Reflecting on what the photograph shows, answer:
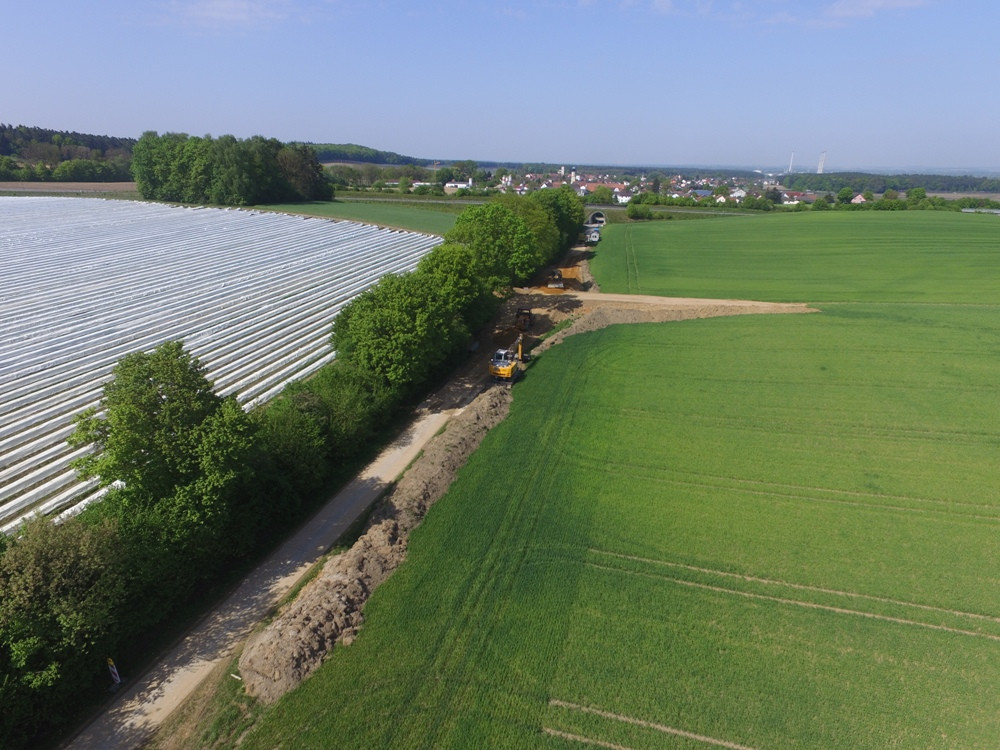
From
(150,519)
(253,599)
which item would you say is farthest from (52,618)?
(253,599)

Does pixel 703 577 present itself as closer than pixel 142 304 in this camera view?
Yes

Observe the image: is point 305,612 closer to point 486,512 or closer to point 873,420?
point 486,512

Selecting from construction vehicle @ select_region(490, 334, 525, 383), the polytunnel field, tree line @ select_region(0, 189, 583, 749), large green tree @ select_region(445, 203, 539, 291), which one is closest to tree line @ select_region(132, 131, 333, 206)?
the polytunnel field

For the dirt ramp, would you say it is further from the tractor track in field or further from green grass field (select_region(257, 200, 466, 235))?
green grass field (select_region(257, 200, 466, 235))

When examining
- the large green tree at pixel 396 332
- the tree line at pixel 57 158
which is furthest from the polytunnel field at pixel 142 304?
the tree line at pixel 57 158

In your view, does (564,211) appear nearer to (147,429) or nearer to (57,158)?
(147,429)
